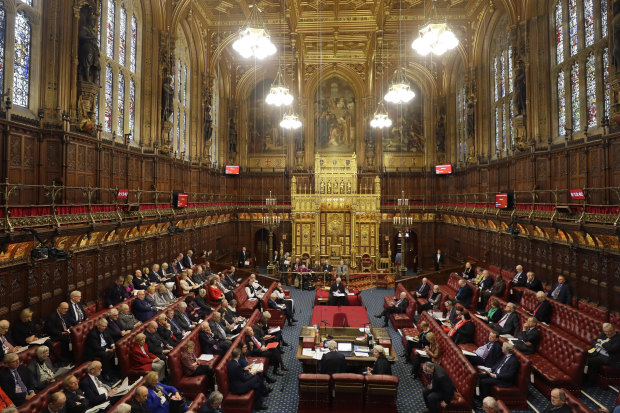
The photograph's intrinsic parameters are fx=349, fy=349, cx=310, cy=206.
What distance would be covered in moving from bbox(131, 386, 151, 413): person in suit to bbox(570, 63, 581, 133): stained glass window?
15979 mm

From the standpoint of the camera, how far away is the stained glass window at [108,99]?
1361 cm

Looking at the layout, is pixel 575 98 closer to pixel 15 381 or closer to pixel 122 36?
pixel 15 381

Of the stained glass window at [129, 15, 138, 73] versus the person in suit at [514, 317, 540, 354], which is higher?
the stained glass window at [129, 15, 138, 73]

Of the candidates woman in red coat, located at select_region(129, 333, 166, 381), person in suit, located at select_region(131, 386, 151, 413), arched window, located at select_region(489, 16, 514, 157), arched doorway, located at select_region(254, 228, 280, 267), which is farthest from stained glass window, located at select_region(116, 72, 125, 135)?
arched window, located at select_region(489, 16, 514, 157)

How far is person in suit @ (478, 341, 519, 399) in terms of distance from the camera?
6.64 m

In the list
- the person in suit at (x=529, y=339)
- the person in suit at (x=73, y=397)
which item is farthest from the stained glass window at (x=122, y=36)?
the person in suit at (x=529, y=339)

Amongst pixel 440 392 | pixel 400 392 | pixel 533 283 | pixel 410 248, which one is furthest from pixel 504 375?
pixel 410 248

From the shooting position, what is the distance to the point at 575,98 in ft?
44.2

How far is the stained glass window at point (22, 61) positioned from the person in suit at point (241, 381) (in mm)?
9338

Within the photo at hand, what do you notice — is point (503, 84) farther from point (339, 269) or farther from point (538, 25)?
point (339, 269)

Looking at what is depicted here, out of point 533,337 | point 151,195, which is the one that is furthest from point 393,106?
point 533,337

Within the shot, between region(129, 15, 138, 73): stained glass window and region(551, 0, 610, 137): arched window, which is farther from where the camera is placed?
region(129, 15, 138, 73): stained glass window

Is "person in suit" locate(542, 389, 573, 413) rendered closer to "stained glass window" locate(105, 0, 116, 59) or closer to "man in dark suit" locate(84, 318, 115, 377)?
"man in dark suit" locate(84, 318, 115, 377)

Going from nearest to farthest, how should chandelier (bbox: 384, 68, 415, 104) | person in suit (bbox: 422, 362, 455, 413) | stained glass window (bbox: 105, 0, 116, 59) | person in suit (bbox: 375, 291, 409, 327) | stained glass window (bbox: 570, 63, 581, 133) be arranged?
person in suit (bbox: 422, 362, 455, 413) < person in suit (bbox: 375, 291, 409, 327) < chandelier (bbox: 384, 68, 415, 104) < stained glass window (bbox: 570, 63, 581, 133) < stained glass window (bbox: 105, 0, 116, 59)
